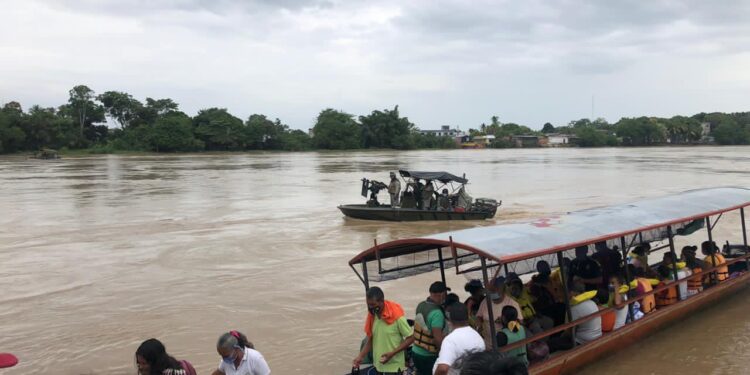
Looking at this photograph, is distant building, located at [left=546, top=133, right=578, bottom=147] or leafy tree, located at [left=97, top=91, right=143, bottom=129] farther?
distant building, located at [left=546, top=133, right=578, bottom=147]

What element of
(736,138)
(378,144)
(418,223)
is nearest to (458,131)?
(378,144)

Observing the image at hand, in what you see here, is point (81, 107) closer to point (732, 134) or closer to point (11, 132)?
point (11, 132)

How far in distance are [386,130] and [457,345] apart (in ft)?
266

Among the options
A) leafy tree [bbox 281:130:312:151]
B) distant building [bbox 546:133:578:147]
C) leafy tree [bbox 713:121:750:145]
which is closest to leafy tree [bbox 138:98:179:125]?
leafy tree [bbox 281:130:312:151]

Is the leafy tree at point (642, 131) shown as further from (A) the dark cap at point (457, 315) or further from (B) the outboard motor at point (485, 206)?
(A) the dark cap at point (457, 315)

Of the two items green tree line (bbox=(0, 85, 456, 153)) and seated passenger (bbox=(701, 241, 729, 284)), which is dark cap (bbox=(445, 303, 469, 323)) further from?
green tree line (bbox=(0, 85, 456, 153))

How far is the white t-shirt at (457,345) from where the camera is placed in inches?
142

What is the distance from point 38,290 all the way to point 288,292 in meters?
4.46

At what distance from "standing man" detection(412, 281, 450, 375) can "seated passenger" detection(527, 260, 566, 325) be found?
1672mm

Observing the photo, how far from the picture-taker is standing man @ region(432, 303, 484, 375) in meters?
3.60

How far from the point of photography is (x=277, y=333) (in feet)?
25.7

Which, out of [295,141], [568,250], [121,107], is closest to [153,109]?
[121,107]

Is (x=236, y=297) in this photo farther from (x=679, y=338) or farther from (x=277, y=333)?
(x=679, y=338)

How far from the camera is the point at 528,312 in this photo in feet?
17.6
